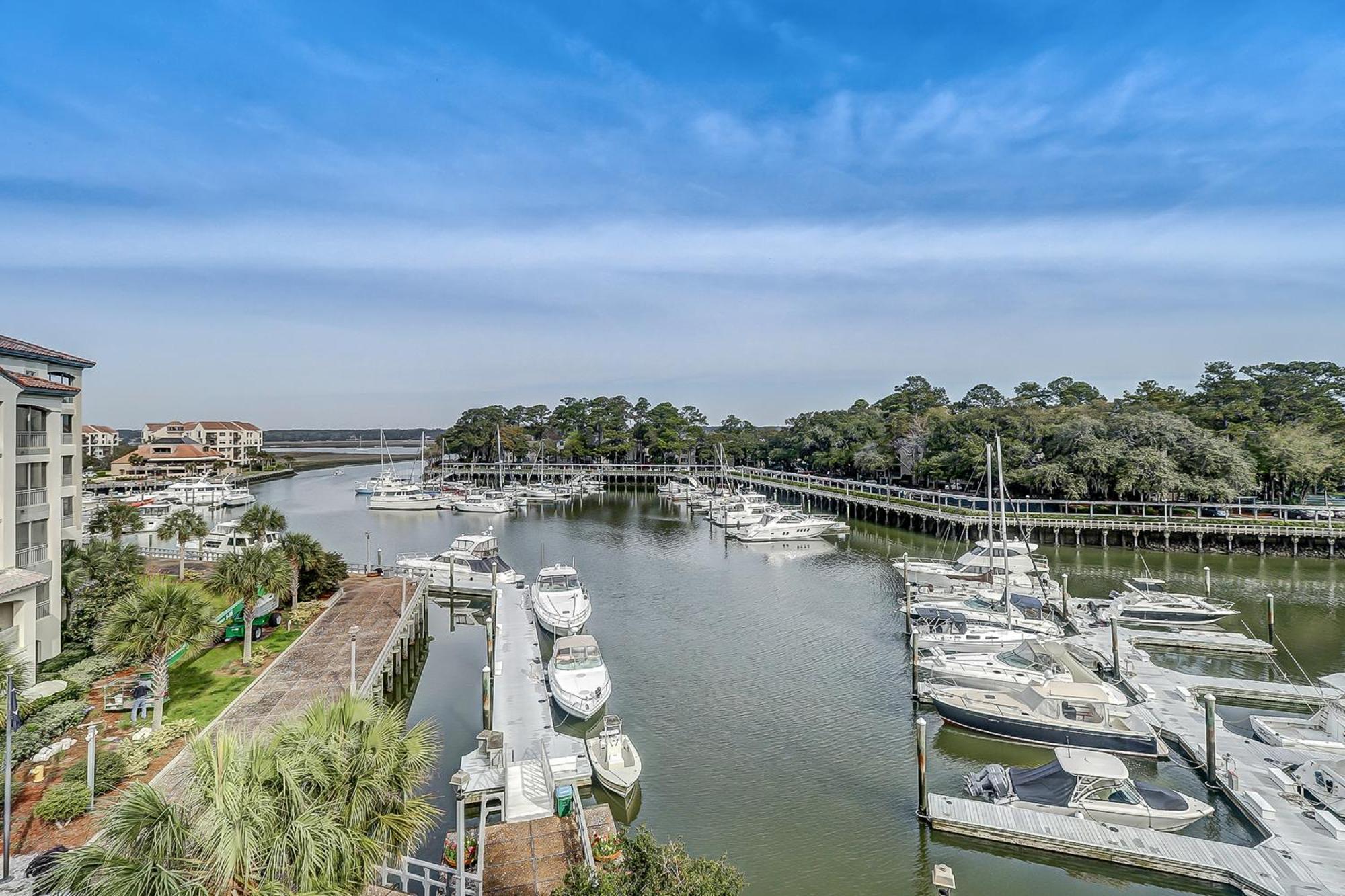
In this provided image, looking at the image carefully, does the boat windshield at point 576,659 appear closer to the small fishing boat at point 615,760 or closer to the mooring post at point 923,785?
the small fishing boat at point 615,760

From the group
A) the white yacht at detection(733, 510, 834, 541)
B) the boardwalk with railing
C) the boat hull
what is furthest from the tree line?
the boat hull

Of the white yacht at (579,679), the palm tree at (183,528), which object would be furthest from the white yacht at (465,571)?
the white yacht at (579,679)

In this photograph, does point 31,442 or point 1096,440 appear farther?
point 1096,440

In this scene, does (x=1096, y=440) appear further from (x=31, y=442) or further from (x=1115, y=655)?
(x=31, y=442)

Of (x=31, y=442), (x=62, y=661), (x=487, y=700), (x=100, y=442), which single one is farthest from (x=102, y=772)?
(x=100, y=442)

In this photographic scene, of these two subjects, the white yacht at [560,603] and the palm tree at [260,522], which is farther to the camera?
the palm tree at [260,522]

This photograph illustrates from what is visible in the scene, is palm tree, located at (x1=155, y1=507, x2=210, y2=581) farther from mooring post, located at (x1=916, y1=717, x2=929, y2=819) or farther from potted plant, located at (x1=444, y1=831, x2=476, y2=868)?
mooring post, located at (x1=916, y1=717, x2=929, y2=819)

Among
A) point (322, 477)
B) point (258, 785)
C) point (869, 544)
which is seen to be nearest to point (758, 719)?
point (258, 785)
